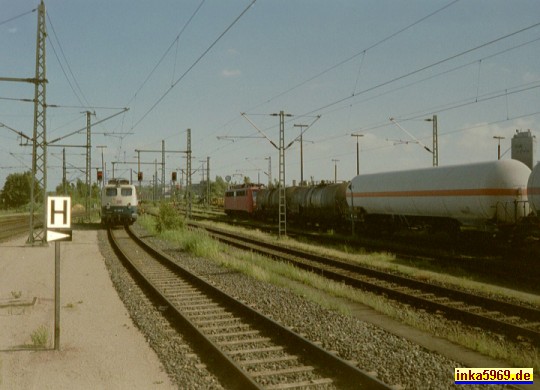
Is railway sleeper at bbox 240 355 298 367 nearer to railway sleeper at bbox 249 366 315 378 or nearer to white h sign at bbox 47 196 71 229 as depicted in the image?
railway sleeper at bbox 249 366 315 378

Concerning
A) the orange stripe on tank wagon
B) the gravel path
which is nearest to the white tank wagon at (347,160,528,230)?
the orange stripe on tank wagon

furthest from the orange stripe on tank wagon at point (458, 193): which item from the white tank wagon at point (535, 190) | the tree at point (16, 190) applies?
the tree at point (16, 190)

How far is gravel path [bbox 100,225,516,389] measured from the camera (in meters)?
6.82

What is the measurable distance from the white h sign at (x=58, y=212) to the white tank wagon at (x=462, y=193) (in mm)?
16255

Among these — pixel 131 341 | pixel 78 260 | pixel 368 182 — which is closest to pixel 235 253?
pixel 78 260

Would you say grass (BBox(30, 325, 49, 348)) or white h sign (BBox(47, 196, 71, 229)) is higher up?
white h sign (BBox(47, 196, 71, 229))

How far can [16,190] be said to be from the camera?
342ft

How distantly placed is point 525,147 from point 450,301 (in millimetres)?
17440

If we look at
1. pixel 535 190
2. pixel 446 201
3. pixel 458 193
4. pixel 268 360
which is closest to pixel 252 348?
pixel 268 360

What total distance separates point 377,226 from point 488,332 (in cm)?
1962

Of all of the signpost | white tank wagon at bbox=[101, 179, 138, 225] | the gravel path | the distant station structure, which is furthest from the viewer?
white tank wagon at bbox=[101, 179, 138, 225]

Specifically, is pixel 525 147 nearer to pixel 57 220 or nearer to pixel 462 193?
pixel 462 193

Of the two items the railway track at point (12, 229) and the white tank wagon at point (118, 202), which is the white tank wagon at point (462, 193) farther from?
the railway track at point (12, 229)

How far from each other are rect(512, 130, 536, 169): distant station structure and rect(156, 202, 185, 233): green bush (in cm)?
1927
